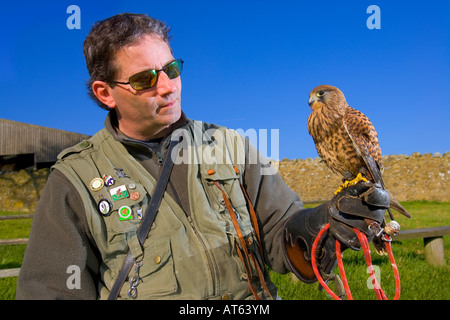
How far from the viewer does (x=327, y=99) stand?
3.25m

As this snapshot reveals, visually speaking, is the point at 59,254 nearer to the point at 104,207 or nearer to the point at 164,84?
the point at 104,207

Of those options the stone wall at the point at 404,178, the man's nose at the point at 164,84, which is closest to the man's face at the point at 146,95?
→ the man's nose at the point at 164,84

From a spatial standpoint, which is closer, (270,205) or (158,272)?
(158,272)

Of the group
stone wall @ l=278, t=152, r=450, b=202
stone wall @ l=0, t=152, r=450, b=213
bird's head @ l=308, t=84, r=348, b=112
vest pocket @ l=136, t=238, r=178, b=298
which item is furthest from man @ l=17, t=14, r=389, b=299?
stone wall @ l=0, t=152, r=450, b=213

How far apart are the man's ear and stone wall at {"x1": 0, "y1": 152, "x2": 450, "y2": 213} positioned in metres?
14.6

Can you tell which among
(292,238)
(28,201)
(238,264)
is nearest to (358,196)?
(292,238)

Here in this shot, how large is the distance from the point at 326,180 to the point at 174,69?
15757mm

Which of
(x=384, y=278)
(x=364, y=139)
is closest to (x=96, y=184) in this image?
(x=364, y=139)

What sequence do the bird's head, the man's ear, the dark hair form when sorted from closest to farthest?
the dark hair, the man's ear, the bird's head

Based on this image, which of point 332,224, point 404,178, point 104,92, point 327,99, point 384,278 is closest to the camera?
point 332,224

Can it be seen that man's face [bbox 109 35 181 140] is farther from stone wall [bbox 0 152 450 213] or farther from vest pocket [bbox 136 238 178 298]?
stone wall [bbox 0 152 450 213]

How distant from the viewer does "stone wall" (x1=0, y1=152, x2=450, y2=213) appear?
16547 millimetres

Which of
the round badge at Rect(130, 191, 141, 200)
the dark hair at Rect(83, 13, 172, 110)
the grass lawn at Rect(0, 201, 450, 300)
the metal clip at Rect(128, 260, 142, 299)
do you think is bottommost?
the grass lawn at Rect(0, 201, 450, 300)

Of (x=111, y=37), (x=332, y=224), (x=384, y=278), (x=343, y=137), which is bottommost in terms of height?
(x=384, y=278)
